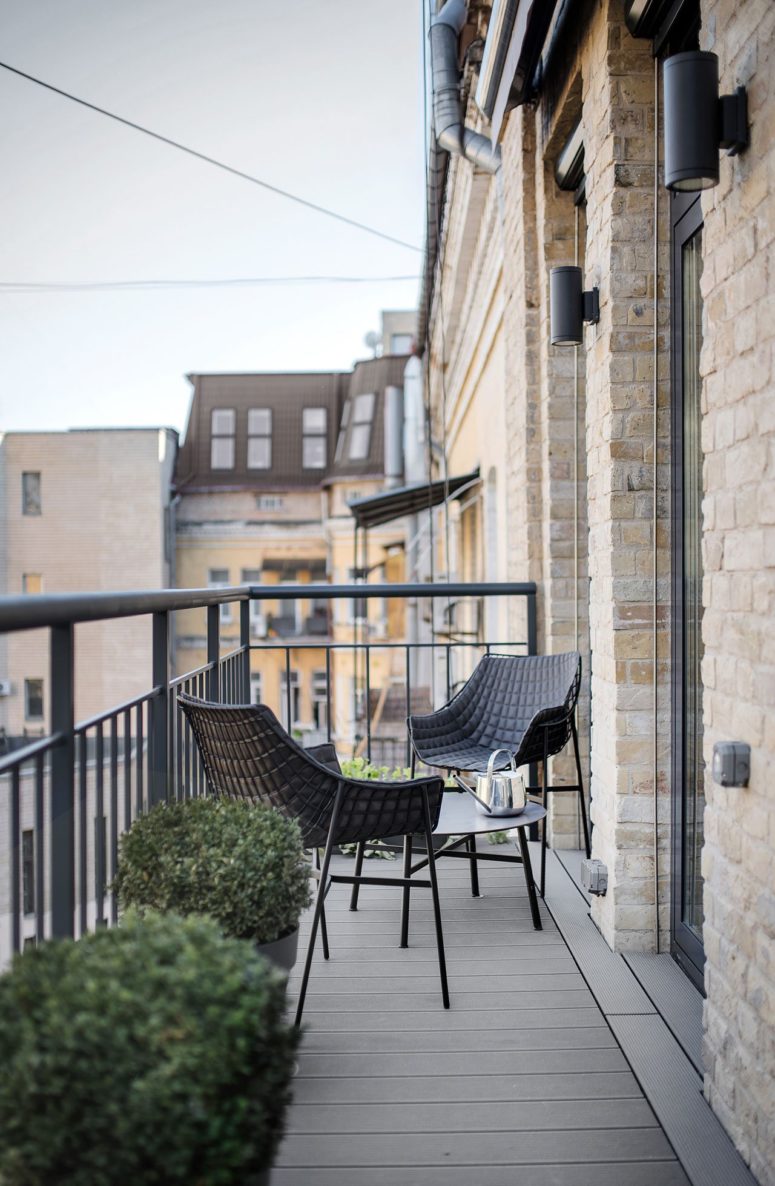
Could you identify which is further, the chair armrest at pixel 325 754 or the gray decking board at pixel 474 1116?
the chair armrest at pixel 325 754

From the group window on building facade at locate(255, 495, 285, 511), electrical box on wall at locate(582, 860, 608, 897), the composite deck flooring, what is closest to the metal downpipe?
electrical box on wall at locate(582, 860, 608, 897)

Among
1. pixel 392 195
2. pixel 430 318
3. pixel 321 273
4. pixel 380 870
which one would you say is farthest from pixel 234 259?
pixel 380 870

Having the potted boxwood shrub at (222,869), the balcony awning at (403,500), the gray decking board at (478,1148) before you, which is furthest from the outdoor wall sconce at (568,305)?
the balcony awning at (403,500)

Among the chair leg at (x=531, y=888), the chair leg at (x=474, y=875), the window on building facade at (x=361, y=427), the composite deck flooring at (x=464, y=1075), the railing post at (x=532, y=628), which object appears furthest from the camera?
the window on building facade at (x=361, y=427)

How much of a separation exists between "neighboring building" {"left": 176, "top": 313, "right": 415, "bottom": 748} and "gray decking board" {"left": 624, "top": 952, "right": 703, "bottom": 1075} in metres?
20.4

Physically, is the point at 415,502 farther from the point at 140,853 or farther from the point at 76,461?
the point at 76,461

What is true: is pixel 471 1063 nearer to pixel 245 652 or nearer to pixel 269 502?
pixel 245 652

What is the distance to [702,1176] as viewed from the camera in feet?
5.66

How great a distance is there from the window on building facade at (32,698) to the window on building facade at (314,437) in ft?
28.6

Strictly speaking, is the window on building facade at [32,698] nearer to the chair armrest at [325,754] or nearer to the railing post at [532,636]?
the railing post at [532,636]

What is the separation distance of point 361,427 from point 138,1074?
23.2 m

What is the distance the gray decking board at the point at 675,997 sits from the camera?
7.32 ft

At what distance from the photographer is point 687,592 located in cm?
263

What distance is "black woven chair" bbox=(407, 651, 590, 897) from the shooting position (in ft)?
11.0
